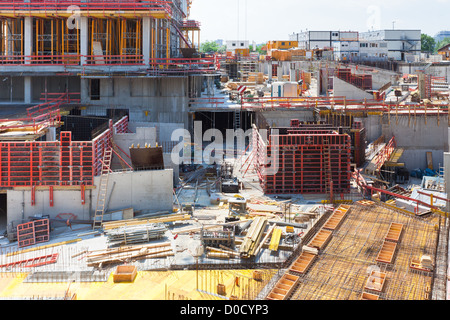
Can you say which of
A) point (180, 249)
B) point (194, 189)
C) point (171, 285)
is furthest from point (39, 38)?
point (171, 285)

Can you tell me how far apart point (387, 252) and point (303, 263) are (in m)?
2.81

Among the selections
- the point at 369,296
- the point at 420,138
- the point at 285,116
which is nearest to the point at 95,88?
the point at 285,116

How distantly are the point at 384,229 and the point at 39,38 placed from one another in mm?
29356

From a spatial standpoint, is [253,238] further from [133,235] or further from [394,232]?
[394,232]

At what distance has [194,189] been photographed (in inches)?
983

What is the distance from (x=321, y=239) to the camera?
56.6 ft

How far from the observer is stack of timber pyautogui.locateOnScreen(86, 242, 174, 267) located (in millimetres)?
16328

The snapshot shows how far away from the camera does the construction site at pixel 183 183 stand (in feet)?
48.7

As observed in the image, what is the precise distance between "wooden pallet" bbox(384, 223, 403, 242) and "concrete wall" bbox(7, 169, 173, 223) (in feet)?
30.0

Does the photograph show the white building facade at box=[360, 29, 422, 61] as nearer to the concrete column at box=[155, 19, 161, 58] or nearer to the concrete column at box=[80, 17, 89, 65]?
the concrete column at box=[155, 19, 161, 58]

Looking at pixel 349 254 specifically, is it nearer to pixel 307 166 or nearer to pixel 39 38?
pixel 307 166

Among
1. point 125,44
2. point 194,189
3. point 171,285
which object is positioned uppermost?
point 125,44
